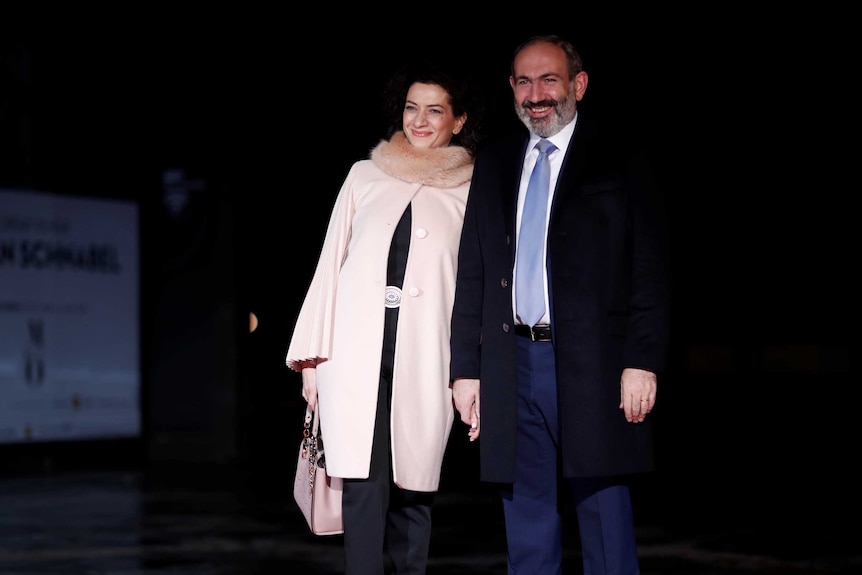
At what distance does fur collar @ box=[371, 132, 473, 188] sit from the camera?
11.9ft

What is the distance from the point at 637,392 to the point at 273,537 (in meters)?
3.62

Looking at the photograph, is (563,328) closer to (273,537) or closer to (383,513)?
(383,513)

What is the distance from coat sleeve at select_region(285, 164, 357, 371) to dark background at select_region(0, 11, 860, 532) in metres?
4.35

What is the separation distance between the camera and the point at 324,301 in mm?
3615

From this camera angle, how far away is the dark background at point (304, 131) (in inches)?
366

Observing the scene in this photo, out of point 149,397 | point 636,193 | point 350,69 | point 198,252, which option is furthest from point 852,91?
point 636,193

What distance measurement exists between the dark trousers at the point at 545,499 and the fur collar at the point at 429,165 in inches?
23.9

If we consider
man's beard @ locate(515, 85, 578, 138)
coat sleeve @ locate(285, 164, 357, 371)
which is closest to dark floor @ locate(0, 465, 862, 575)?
coat sleeve @ locate(285, 164, 357, 371)

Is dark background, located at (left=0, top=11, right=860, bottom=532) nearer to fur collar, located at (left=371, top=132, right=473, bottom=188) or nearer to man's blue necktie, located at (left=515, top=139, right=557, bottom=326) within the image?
fur collar, located at (left=371, top=132, right=473, bottom=188)

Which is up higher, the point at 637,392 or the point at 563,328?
the point at 563,328

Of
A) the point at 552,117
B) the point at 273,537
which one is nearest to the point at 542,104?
the point at 552,117

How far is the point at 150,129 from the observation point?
10.7m

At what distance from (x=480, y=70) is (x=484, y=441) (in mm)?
6618

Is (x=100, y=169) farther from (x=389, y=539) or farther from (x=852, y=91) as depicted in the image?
(x=389, y=539)
